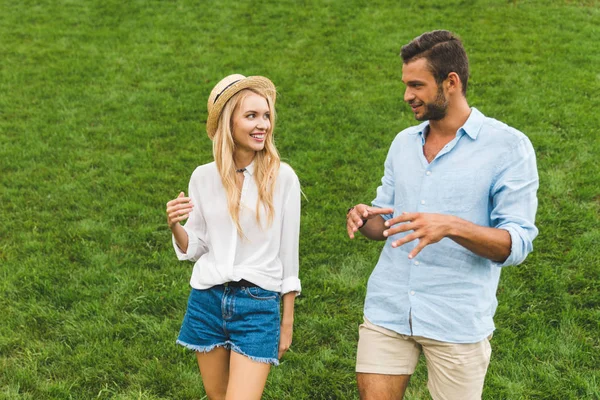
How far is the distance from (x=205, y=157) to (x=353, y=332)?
4091 mm

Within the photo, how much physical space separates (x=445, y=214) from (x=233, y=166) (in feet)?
4.02

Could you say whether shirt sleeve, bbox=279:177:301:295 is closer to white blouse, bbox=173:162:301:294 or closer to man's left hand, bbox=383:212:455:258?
white blouse, bbox=173:162:301:294

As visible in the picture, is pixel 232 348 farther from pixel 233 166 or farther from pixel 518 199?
pixel 518 199

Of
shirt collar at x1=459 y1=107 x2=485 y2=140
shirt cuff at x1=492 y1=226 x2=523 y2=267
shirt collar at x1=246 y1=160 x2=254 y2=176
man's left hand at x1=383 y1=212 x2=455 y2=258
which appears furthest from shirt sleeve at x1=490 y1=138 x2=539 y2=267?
shirt collar at x1=246 y1=160 x2=254 y2=176

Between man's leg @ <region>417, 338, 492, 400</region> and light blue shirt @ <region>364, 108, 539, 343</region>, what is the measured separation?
0.07 metres

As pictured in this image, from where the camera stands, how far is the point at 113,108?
10375 mm

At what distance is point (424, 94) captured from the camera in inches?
127

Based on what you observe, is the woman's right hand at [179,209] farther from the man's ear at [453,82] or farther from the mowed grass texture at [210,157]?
the mowed grass texture at [210,157]

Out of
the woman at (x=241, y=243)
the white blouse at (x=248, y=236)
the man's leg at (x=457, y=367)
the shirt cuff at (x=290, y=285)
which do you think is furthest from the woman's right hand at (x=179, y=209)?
the man's leg at (x=457, y=367)

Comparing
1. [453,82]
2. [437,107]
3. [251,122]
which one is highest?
[453,82]

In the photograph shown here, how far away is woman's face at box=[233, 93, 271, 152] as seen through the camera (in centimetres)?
340

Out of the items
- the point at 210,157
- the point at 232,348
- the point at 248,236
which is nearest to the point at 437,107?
the point at 248,236

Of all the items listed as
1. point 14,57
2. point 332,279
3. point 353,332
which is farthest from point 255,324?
point 14,57

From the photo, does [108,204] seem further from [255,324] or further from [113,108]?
[255,324]
